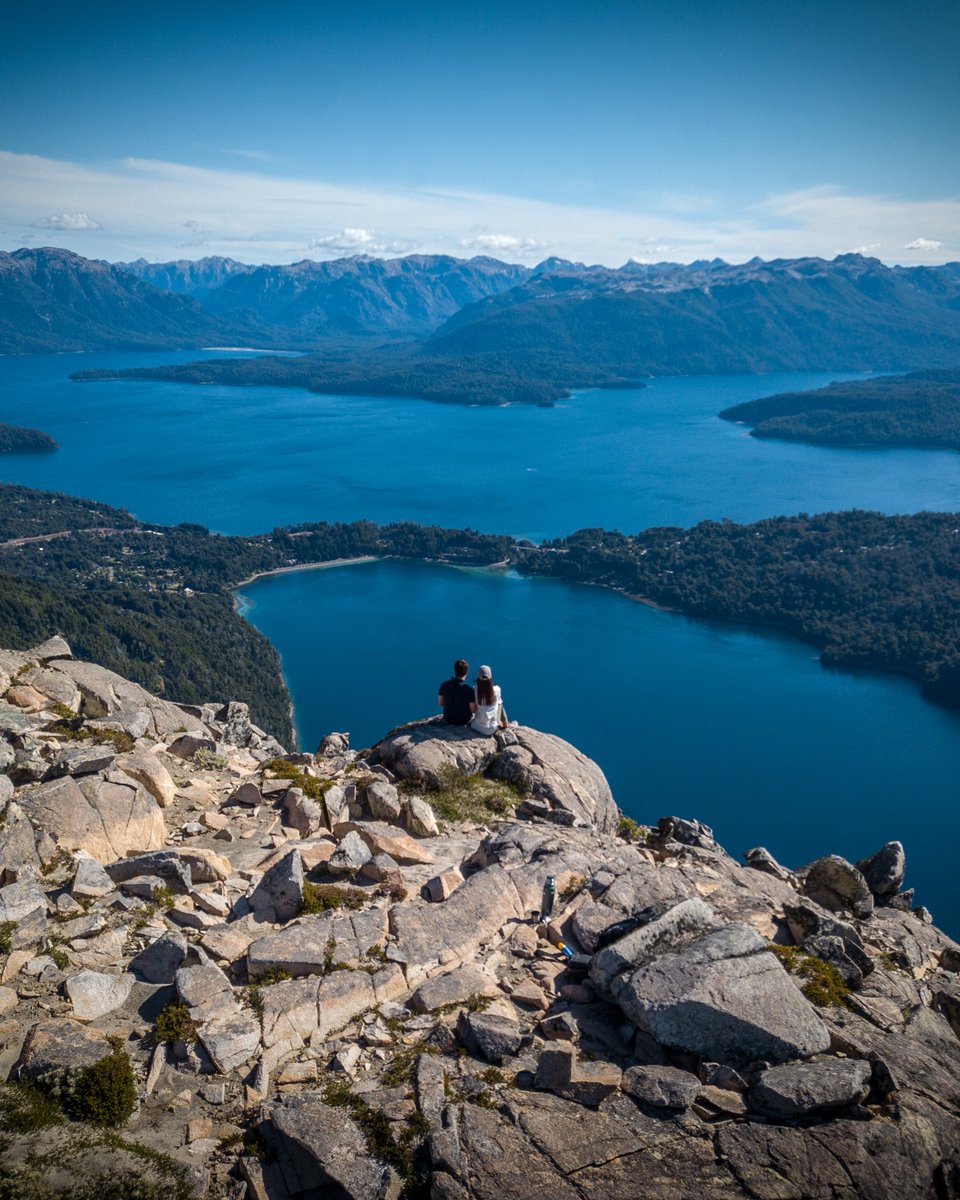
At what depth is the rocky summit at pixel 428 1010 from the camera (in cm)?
591

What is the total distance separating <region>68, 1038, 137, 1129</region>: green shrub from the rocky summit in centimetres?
2

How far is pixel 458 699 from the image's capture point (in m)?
14.0

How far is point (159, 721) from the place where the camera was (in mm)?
15562

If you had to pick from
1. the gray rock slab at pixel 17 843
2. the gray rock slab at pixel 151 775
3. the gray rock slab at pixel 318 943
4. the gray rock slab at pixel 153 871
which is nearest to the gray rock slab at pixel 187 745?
the gray rock slab at pixel 151 775

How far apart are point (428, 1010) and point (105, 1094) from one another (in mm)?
2769

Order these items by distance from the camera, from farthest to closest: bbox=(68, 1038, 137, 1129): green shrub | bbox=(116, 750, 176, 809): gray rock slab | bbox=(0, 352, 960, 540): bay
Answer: bbox=(0, 352, 960, 540): bay
bbox=(116, 750, 176, 809): gray rock slab
bbox=(68, 1038, 137, 1129): green shrub

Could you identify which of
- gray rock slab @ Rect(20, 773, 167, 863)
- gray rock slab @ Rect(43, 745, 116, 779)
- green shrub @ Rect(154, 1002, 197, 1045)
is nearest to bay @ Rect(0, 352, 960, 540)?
gray rock slab @ Rect(43, 745, 116, 779)

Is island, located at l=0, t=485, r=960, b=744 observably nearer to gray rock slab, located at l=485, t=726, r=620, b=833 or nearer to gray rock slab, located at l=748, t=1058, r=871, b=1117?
gray rock slab, located at l=485, t=726, r=620, b=833

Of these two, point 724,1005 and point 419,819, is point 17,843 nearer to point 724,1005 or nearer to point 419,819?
point 419,819

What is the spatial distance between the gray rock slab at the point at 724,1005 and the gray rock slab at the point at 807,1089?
0.29m

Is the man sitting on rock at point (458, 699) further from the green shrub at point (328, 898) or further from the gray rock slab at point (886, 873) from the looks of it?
the gray rock slab at point (886, 873)

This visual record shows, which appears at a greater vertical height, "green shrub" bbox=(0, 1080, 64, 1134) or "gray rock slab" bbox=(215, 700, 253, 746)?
"green shrub" bbox=(0, 1080, 64, 1134)

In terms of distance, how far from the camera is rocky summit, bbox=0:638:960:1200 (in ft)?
19.4

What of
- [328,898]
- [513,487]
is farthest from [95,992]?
[513,487]
